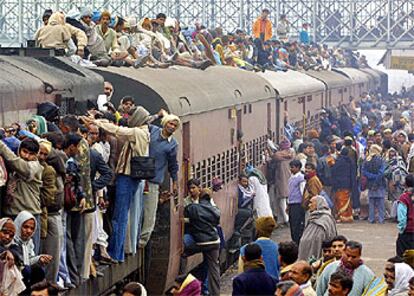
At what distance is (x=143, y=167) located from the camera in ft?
44.1

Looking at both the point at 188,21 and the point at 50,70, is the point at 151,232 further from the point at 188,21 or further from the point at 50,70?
the point at 188,21

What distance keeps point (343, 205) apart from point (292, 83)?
3900mm

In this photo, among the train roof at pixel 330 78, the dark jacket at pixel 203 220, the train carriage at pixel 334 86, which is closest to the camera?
the dark jacket at pixel 203 220

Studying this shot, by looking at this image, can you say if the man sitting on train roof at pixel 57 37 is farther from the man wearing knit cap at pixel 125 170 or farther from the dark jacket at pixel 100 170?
the dark jacket at pixel 100 170

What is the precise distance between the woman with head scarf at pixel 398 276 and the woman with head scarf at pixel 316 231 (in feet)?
10.6

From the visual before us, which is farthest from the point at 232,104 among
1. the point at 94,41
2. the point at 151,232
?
the point at 151,232

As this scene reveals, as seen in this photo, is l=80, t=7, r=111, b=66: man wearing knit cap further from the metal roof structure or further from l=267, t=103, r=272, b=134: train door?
the metal roof structure

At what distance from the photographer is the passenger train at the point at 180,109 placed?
1213cm

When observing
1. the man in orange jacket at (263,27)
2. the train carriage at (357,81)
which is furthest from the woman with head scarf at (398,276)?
A: the train carriage at (357,81)

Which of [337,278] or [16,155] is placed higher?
[16,155]

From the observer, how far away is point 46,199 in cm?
1114

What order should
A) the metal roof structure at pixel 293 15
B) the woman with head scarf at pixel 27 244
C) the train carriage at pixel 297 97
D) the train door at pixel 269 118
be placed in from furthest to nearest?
the metal roof structure at pixel 293 15
the train carriage at pixel 297 97
the train door at pixel 269 118
the woman with head scarf at pixel 27 244

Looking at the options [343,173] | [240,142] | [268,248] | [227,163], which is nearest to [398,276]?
[268,248]

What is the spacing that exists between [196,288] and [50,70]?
9.21ft
